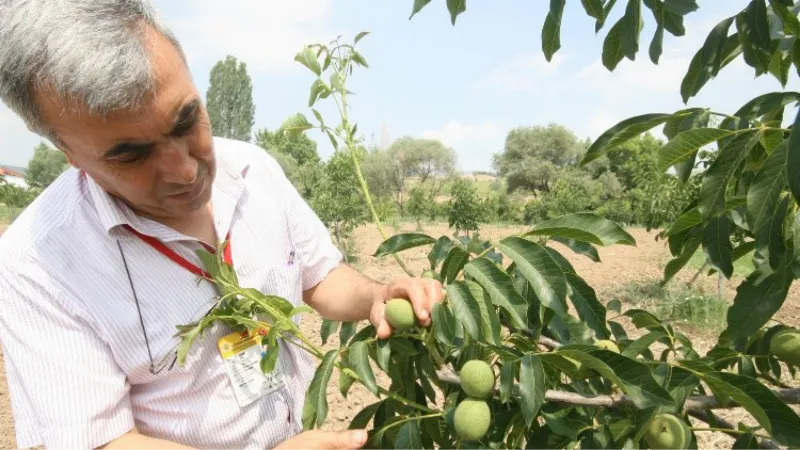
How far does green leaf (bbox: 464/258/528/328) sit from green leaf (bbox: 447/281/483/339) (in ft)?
0.10

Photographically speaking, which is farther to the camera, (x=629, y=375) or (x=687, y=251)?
(x=687, y=251)

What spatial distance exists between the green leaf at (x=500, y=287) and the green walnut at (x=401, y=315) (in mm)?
178

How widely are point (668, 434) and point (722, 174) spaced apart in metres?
0.49

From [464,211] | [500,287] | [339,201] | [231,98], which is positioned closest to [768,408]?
[500,287]

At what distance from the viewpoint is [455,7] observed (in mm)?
1118

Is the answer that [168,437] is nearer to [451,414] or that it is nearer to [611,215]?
[451,414]

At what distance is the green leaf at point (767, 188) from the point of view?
0.88 metres

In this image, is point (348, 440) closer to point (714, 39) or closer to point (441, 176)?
point (714, 39)

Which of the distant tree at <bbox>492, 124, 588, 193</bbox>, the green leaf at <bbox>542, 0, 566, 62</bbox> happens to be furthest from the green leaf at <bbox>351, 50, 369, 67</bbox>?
the distant tree at <bbox>492, 124, 588, 193</bbox>

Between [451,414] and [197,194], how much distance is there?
2.35ft

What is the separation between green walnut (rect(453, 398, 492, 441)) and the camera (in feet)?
3.46

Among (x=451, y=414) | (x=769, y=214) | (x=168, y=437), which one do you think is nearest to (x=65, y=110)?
(x=168, y=437)

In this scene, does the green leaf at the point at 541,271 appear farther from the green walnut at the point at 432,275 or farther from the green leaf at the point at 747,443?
the green leaf at the point at 747,443

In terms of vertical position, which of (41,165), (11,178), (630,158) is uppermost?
(41,165)
